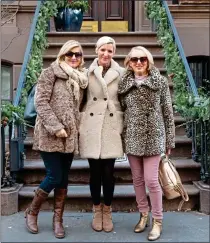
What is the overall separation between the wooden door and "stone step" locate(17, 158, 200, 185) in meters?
5.62

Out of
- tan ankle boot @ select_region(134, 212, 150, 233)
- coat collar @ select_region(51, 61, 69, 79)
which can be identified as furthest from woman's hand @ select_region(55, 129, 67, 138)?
tan ankle boot @ select_region(134, 212, 150, 233)

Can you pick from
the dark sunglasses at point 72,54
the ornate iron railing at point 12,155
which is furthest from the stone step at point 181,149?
the dark sunglasses at point 72,54

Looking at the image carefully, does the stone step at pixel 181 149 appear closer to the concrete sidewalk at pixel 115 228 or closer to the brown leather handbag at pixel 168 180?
the concrete sidewalk at pixel 115 228

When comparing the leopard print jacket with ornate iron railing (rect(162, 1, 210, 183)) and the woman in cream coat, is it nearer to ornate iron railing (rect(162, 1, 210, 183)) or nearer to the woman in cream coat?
the woman in cream coat

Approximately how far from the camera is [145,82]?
13.6 ft

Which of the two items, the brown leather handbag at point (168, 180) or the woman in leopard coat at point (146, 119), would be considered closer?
the woman in leopard coat at point (146, 119)

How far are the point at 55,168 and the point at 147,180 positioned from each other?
0.86 m

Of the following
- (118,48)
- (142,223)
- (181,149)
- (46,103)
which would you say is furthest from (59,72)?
(118,48)

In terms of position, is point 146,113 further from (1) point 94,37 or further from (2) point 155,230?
(1) point 94,37

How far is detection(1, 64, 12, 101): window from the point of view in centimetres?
Answer: 888

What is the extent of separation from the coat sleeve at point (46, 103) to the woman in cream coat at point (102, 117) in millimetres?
347

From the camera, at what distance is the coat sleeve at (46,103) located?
13.2 ft

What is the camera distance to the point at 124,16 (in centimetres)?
1057

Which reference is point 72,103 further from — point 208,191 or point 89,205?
point 208,191
